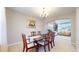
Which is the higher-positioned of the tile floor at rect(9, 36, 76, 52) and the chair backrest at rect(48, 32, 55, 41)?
the chair backrest at rect(48, 32, 55, 41)

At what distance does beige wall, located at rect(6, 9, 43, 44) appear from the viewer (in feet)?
5.38

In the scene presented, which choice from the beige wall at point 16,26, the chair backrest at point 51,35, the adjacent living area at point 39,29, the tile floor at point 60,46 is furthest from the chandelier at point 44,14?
the tile floor at point 60,46

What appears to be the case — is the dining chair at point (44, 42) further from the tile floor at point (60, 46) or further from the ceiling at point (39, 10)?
the ceiling at point (39, 10)

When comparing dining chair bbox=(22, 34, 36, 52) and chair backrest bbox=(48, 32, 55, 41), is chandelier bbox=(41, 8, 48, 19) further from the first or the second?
dining chair bbox=(22, 34, 36, 52)

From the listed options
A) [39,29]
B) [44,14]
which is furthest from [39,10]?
[39,29]

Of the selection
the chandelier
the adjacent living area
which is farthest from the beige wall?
the chandelier

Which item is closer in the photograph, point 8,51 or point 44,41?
point 8,51

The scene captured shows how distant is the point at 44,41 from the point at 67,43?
0.40 meters

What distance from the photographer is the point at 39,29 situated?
1.72m

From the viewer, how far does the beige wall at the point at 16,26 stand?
5.38 feet

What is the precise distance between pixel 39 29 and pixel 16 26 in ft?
1.30
